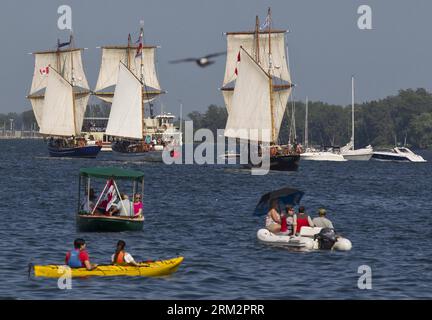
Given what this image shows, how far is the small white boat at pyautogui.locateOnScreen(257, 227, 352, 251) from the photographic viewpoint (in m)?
45.8

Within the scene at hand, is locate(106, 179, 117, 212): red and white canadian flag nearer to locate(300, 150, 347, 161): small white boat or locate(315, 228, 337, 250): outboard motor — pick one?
locate(315, 228, 337, 250): outboard motor

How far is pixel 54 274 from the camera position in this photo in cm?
3788

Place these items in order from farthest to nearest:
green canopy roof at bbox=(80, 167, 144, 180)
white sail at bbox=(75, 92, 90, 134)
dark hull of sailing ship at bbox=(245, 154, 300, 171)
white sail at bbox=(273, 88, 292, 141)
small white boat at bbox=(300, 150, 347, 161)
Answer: small white boat at bbox=(300, 150, 347, 161) < white sail at bbox=(75, 92, 90, 134) < white sail at bbox=(273, 88, 292, 141) < dark hull of sailing ship at bbox=(245, 154, 300, 171) < green canopy roof at bbox=(80, 167, 144, 180)

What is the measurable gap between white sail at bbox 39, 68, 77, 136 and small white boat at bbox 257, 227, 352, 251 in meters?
128

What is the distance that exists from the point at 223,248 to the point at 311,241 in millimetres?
4041

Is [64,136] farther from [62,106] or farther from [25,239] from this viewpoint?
[25,239]

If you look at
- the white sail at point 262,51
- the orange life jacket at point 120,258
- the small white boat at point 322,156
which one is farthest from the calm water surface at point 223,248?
the small white boat at point 322,156

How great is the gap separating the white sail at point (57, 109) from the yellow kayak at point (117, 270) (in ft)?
442

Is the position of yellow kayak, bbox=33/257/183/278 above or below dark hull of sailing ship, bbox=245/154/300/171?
below

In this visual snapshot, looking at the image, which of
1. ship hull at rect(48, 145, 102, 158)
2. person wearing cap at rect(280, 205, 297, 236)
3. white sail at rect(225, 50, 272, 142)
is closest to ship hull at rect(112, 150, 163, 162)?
ship hull at rect(48, 145, 102, 158)

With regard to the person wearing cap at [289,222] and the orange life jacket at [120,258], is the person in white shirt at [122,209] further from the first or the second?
the orange life jacket at [120,258]

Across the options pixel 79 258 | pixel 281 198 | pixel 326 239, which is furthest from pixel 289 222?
pixel 79 258

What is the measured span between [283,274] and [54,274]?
8415 millimetres

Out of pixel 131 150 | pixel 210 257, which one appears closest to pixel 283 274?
pixel 210 257
